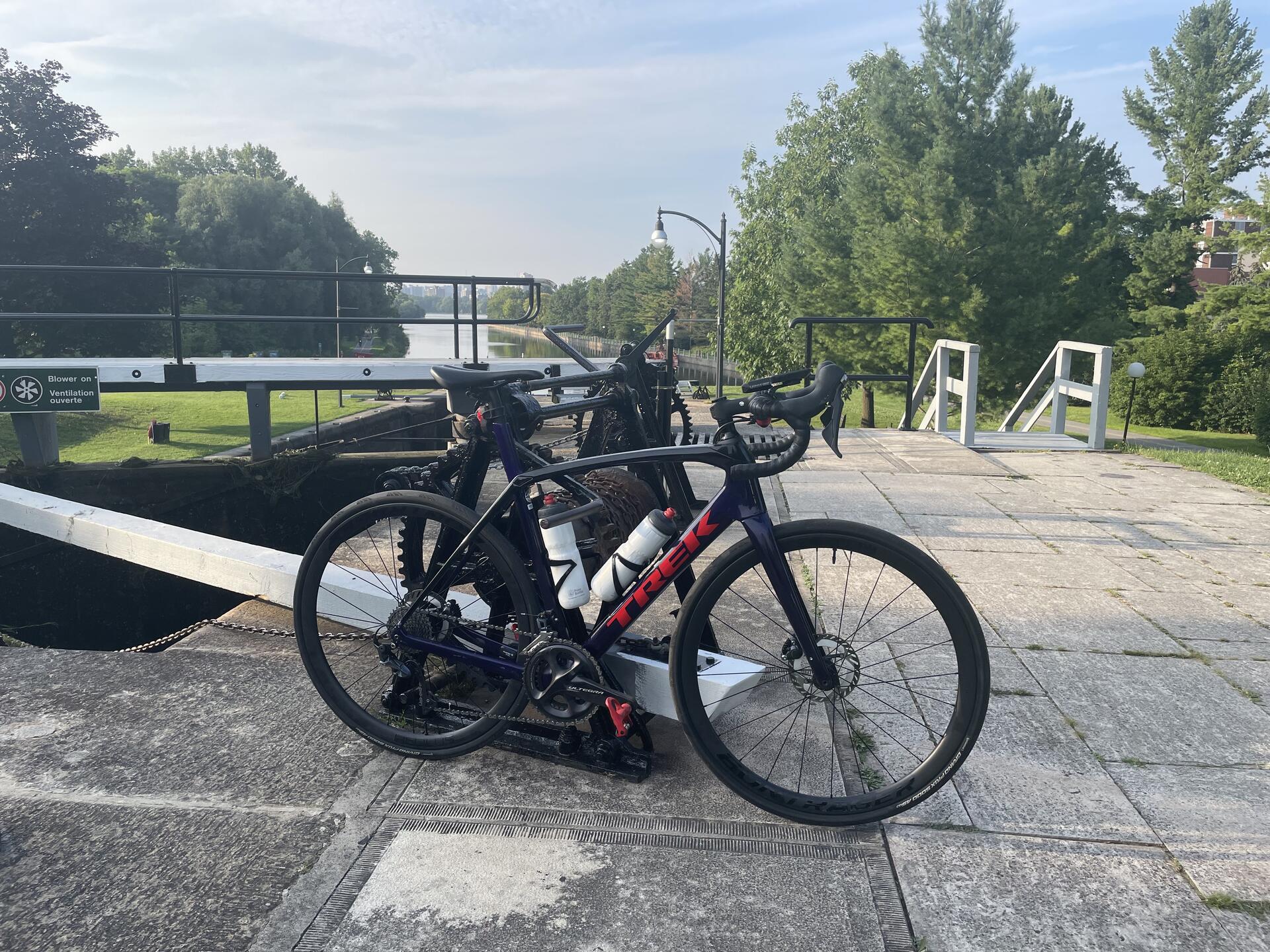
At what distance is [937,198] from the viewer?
27359mm

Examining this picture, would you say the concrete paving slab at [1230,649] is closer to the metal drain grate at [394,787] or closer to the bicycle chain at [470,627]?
the bicycle chain at [470,627]

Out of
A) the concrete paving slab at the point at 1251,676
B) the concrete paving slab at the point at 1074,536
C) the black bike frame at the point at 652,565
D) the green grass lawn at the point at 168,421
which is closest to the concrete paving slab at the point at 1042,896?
the black bike frame at the point at 652,565

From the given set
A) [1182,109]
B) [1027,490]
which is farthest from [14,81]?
[1182,109]

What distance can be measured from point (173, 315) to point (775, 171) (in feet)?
129

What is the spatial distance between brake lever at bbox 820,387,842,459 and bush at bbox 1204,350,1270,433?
21106 millimetres

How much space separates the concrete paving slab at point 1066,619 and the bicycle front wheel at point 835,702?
642mm

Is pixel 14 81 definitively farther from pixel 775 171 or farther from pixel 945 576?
pixel 945 576

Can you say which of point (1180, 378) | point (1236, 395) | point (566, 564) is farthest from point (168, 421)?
point (1236, 395)

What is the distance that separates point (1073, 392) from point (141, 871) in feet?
32.8

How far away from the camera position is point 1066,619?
4070 millimetres

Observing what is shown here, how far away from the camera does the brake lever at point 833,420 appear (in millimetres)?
2477

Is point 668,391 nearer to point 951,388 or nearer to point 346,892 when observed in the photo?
point 346,892

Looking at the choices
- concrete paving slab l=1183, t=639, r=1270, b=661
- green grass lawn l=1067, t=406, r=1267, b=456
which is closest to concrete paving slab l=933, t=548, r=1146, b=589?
concrete paving slab l=1183, t=639, r=1270, b=661

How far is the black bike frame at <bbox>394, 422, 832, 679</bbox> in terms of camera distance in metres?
2.46
